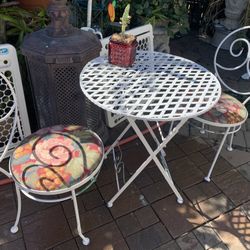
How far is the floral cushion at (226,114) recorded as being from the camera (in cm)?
234

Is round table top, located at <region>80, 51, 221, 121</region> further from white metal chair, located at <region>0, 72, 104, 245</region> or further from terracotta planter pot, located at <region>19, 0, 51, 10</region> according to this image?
terracotta planter pot, located at <region>19, 0, 51, 10</region>

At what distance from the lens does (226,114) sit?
7.81 ft

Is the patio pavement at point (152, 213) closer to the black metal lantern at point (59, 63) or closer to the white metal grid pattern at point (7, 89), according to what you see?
the white metal grid pattern at point (7, 89)

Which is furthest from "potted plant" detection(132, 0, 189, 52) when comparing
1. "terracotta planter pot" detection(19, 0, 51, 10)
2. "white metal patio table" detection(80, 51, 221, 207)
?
"white metal patio table" detection(80, 51, 221, 207)

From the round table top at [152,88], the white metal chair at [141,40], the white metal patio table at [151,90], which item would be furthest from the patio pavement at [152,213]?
the round table top at [152,88]

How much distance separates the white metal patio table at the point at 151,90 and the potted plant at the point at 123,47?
5 cm

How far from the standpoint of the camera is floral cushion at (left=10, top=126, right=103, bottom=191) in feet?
5.73

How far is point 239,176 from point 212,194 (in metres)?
0.34

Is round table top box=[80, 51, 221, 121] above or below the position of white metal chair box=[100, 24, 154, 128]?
above

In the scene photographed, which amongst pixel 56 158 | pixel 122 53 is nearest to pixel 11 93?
pixel 56 158

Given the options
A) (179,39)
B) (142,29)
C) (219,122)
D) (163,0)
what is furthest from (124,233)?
(179,39)

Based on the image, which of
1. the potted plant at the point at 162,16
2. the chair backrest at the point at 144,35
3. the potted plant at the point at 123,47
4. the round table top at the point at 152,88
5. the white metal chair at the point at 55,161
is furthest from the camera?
the potted plant at the point at 162,16

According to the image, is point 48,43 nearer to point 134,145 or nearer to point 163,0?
point 134,145

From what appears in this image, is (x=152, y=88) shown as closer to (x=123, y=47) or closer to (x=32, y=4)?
(x=123, y=47)
